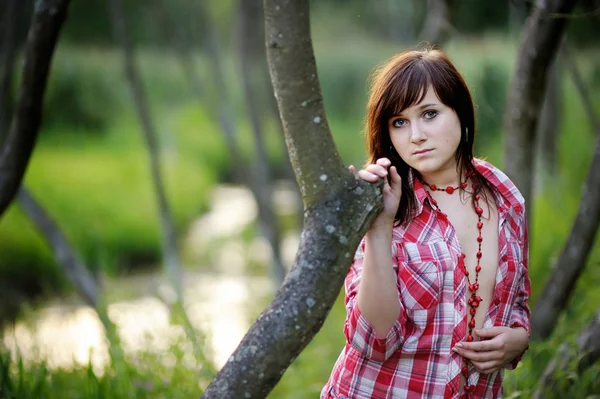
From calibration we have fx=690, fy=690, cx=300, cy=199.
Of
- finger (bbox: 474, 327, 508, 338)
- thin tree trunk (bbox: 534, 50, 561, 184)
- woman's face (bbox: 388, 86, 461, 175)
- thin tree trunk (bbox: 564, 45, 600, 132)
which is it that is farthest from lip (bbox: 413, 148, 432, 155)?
thin tree trunk (bbox: 534, 50, 561, 184)

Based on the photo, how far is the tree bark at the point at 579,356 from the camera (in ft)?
7.47

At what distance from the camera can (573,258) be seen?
2887 millimetres

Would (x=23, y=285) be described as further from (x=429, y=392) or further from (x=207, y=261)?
(x=429, y=392)

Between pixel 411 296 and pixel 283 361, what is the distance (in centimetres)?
32

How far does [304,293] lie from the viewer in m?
1.36

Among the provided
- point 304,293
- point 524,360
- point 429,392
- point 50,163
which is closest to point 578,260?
point 524,360

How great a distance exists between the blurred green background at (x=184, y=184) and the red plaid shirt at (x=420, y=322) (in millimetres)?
560

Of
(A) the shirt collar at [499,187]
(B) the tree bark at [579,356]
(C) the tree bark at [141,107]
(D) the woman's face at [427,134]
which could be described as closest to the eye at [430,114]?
(D) the woman's face at [427,134]

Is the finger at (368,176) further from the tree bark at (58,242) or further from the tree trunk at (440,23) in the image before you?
the tree trunk at (440,23)

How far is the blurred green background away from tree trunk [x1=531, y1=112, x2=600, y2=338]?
11cm

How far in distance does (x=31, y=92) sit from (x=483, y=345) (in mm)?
1607

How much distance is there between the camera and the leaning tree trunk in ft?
4.39

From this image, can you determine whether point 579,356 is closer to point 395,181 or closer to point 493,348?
point 493,348

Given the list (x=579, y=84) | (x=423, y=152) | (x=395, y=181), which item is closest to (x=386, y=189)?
(x=395, y=181)
